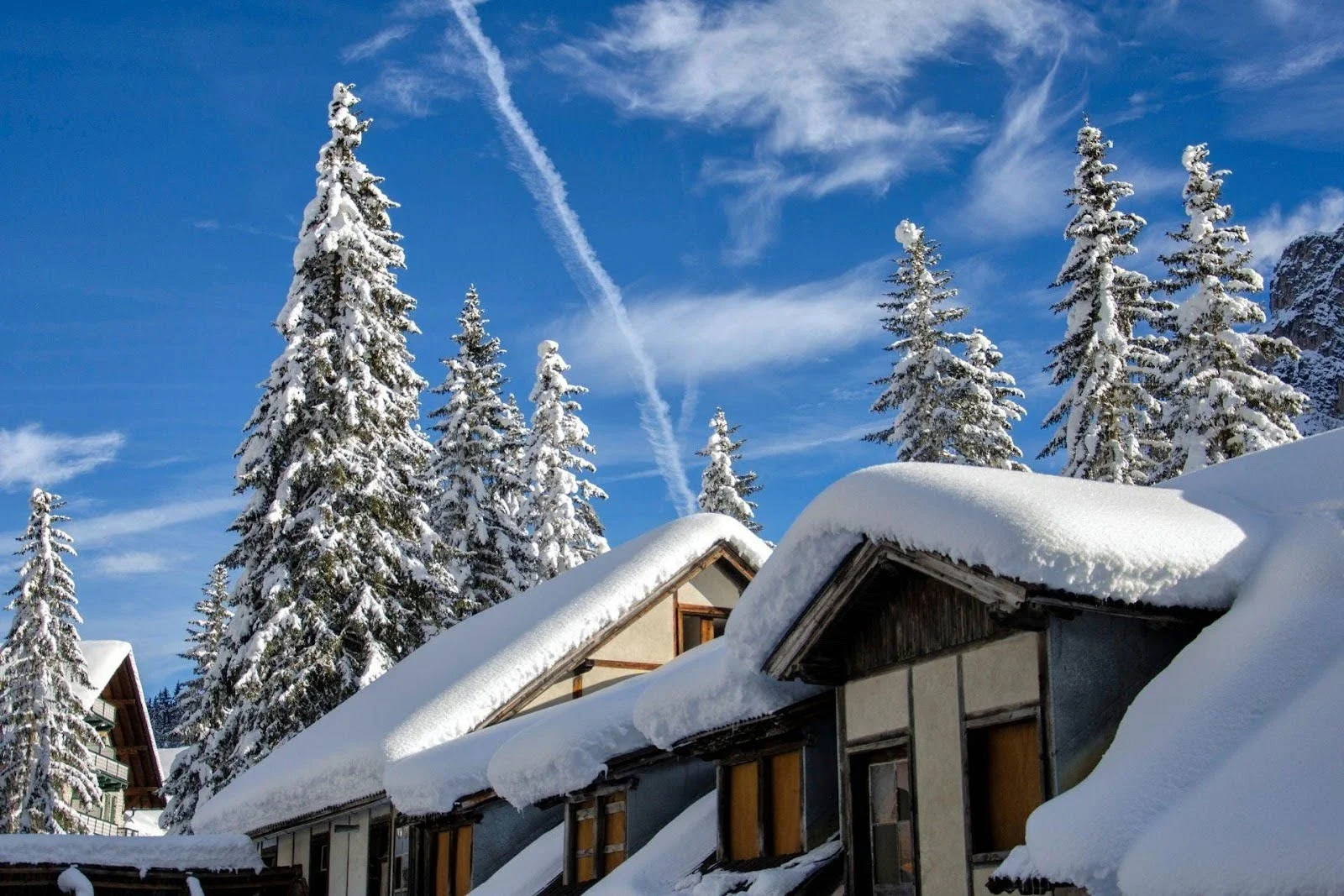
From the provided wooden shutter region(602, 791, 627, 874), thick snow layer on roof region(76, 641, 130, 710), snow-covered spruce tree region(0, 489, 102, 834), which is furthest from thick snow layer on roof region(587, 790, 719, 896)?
thick snow layer on roof region(76, 641, 130, 710)

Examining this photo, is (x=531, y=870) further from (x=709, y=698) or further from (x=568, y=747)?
(x=709, y=698)

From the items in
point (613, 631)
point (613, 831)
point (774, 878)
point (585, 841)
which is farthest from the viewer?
point (613, 631)

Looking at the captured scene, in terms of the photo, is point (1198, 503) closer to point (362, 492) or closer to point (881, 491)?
point (881, 491)

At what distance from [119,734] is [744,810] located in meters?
48.1

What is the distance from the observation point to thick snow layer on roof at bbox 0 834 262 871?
2147 centimetres

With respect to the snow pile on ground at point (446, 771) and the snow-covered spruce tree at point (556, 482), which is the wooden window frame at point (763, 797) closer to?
the snow pile on ground at point (446, 771)

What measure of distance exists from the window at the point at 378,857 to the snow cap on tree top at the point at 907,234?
23416 mm

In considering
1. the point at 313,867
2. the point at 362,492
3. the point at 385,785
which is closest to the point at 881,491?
the point at 385,785

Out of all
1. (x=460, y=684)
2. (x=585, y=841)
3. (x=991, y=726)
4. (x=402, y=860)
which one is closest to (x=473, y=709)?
(x=460, y=684)

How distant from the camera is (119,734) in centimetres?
5466

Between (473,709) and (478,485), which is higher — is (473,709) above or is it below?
below

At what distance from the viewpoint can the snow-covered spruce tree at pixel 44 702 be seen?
39375 mm

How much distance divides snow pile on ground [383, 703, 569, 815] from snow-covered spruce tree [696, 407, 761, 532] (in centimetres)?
2674

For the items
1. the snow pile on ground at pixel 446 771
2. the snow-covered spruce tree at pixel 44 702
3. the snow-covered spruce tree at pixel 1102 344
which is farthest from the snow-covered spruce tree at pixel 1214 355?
the snow-covered spruce tree at pixel 44 702
